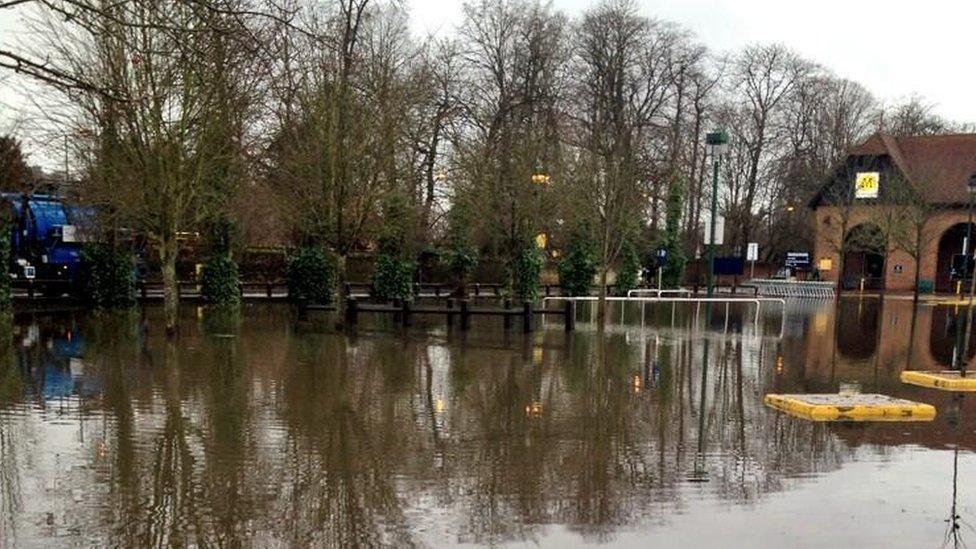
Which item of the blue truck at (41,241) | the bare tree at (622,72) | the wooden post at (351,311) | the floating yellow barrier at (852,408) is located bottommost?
the floating yellow barrier at (852,408)

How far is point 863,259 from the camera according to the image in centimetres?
5247

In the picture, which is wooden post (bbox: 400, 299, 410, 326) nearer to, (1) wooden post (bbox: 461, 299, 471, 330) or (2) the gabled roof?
(1) wooden post (bbox: 461, 299, 471, 330)

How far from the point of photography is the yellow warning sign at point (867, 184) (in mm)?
47875

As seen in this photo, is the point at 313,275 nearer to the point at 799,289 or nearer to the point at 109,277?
the point at 109,277

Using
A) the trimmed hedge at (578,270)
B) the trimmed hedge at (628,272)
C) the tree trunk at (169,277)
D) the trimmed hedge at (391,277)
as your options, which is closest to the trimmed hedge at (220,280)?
the trimmed hedge at (391,277)

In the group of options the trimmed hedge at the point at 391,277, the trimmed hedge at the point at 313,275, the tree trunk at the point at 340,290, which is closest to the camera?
the tree trunk at the point at 340,290

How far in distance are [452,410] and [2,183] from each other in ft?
78.2

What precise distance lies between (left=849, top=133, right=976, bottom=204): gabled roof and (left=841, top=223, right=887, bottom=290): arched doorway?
4.27 metres

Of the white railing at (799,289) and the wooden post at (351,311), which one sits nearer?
the wooden post at (351,311)

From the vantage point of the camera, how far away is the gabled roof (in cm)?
4786

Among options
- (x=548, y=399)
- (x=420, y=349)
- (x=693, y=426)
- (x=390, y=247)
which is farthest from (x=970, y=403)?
(x=390, y=247)

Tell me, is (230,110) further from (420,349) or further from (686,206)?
(686,206)

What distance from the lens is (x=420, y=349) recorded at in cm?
1584

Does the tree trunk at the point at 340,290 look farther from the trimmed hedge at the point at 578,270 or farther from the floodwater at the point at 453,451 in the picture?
the trimmed hedge at the point at 578,270
